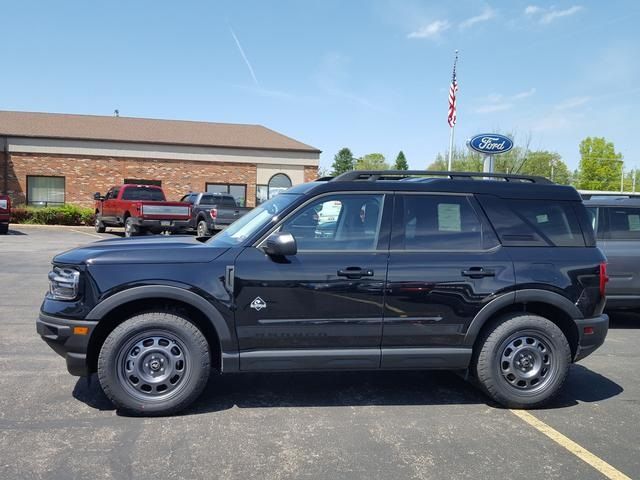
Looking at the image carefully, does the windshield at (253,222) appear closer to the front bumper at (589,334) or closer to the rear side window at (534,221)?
the rear side window at (534,221)

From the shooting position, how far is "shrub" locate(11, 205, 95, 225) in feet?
82.7

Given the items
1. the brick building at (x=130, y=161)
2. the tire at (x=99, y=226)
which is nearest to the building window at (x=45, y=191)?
the brick building at (x=130, y=161)

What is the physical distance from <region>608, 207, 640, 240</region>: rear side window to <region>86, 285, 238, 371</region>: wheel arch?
6.02 meters

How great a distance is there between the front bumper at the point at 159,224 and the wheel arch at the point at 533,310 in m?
14.7

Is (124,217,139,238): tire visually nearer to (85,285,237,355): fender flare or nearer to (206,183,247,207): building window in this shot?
(206,183,247,207): building window

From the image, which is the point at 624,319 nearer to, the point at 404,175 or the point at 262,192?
the point at 404,175

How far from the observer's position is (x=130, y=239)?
479 cm

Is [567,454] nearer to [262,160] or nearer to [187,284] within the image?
[187,284]

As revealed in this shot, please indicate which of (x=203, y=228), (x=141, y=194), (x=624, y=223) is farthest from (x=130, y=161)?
(x=624, y=223)

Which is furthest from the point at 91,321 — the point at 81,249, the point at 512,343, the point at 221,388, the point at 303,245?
the point at 512,343

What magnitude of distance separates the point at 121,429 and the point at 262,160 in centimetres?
2792

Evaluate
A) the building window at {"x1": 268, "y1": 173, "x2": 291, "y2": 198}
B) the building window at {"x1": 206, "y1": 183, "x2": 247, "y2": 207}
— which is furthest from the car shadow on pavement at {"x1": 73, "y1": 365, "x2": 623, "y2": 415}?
the building window at {"x1": 268, "y1": 173, "x2": 291, "y2": 198}

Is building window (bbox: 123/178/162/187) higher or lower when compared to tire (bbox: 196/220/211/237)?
higher

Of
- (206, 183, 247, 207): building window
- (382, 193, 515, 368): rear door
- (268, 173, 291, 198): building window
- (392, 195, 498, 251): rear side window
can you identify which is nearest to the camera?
(382, 193, 515, 368): rear door
